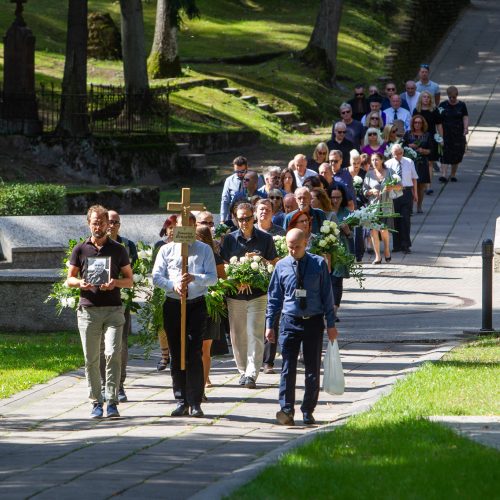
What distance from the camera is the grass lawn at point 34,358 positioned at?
570 inches

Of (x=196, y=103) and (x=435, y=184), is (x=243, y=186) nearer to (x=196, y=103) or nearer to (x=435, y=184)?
(x=435, y=184)

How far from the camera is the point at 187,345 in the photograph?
12.7 metres

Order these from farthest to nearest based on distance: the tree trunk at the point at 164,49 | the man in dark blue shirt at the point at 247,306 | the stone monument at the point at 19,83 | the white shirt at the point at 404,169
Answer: the tree trunk at the point at 164,49 < the stone monument at the point at 19,83 < the white shirt at the point at 404,169 < the man in dark blue shirt at the point at 247,306

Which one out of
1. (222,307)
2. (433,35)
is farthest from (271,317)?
(433,35)

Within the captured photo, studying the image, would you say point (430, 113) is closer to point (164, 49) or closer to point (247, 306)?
point (164, 49)

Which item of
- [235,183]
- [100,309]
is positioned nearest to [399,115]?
[235,183]

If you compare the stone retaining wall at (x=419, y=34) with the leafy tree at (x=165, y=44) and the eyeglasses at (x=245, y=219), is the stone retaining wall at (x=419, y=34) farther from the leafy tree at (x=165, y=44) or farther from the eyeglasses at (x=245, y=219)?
the eyeglasses at (x=245, y=219)

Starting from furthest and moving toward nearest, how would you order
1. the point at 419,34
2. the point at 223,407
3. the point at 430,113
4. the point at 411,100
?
the point at 419,34 < the point at 411,100 < the point at 430,113 < the point at 223,407

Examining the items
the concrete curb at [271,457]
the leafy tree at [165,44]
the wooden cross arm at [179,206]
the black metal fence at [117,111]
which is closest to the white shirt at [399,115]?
the black metal fence at [117,111]

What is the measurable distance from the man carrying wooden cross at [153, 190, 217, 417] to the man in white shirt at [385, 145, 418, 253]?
11.1 meters

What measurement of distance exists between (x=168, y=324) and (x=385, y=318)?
20.4 ft

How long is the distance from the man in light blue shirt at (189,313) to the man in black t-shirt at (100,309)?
0.37 meters

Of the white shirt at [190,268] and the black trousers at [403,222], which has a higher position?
the black trousers at [403,222]

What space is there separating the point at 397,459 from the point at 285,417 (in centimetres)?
270
